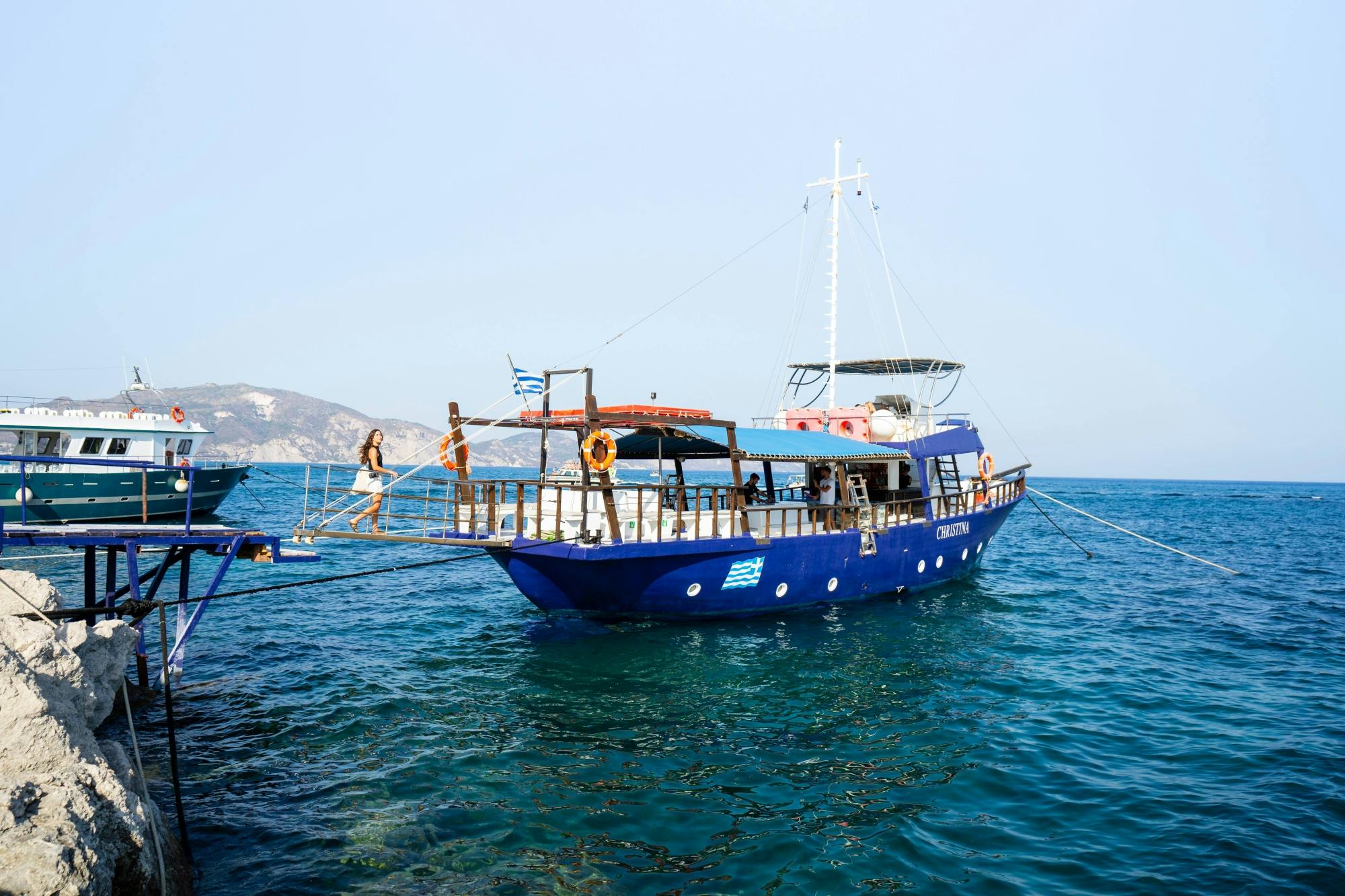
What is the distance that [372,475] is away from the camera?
44.4 feet

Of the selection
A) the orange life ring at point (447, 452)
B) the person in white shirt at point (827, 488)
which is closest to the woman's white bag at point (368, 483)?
the orange life ring at point (447, 452)

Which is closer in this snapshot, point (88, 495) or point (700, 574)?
point (700, 574)

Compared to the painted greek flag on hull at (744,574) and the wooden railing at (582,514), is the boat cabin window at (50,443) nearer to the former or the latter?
the wooden railing at (582,514)

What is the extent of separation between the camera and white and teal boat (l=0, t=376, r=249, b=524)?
27.8m

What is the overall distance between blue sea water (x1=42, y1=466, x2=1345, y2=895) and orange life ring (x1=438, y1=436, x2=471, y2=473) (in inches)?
137

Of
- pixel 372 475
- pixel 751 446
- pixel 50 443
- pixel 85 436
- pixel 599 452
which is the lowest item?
pixel 372 475

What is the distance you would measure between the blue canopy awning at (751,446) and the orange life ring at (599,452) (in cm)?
189

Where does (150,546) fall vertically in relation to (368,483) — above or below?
below

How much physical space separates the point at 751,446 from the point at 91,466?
93.3 ft

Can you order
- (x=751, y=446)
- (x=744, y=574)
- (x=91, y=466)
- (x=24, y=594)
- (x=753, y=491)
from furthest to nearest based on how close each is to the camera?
1. (x=91, y=466)
2. (x=753, y=491)
3. (x=751, y=446)
4. (x=744, y=574)
5. (x=24, y=594)

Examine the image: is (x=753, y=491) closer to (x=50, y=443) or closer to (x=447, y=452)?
(x=447, y=452)

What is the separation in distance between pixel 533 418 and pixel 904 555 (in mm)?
9590

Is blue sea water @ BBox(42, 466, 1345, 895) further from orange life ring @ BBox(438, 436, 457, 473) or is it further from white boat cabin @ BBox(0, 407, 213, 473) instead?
white boat cabin @ BBox(0, 407, 213, 473)

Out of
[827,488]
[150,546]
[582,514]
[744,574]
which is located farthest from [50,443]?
[827,488]
